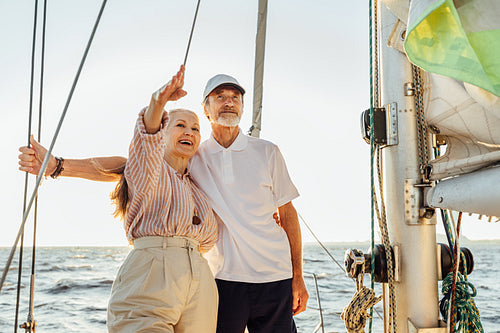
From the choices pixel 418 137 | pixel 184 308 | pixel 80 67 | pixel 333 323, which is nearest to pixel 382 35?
pixel 418 137

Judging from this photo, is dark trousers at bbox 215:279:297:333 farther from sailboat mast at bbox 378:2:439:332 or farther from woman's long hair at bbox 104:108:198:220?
woman's long hair at bbox 104:108:198:220

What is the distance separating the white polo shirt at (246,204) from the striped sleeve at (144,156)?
0.49 meters

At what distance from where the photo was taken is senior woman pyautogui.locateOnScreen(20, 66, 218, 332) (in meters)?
1.55

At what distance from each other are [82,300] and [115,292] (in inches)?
489

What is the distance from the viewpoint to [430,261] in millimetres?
1783

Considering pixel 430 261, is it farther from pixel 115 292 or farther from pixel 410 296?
pixel 115 292

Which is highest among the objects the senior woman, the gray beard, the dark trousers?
the gray beard

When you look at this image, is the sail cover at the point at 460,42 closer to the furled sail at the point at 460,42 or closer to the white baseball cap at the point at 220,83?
the furled sail at the point at 460,42

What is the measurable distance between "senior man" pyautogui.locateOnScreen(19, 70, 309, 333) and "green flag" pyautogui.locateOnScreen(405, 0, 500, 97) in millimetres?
1223

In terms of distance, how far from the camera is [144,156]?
160cm

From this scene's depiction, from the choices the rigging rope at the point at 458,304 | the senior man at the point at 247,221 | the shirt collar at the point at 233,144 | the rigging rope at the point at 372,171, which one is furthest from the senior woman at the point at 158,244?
the rigging rope at the point at 458,304

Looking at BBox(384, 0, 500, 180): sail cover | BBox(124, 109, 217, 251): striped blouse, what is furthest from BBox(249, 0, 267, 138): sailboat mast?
BBox(384, 0, 500, 180): sail cover

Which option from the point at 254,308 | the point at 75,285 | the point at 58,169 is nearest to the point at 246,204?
the point at 254,308

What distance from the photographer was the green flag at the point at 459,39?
0.93m
